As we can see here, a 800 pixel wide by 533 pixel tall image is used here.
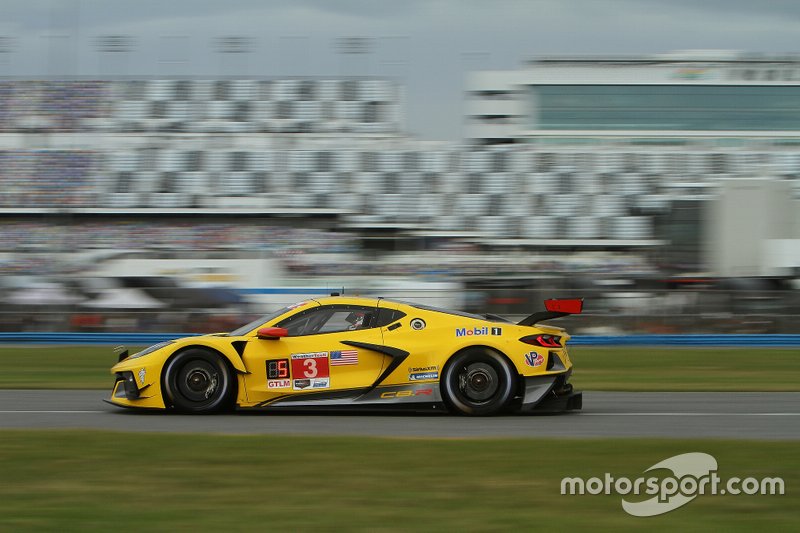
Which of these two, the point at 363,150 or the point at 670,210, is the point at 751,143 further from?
the point at 670,210

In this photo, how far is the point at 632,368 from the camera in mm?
15188

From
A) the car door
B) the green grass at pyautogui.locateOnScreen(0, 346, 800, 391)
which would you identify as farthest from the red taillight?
the green grass at pyautogui.locateOnScreen(0, 346, 800, 391)

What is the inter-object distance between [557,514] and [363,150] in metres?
46.3

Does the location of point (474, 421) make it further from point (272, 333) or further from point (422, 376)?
point (272, 333)

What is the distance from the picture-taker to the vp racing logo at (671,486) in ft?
16.6

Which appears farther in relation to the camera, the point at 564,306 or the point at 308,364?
the point at 308,364

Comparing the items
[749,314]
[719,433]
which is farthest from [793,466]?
[749,314]

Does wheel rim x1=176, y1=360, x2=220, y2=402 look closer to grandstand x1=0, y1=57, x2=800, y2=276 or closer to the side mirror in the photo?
the side mirror

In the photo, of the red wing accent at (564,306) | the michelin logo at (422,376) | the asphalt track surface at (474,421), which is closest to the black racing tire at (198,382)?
the asphalt track surface at (474,421)

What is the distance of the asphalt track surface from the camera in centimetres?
771

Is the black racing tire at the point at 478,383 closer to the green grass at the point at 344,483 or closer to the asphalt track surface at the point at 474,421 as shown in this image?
the asphalt track surface at the point at 474,421

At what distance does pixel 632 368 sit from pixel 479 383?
7.20m

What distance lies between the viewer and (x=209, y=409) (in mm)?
8664

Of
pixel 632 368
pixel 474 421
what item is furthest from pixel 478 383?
pixel 632 368
